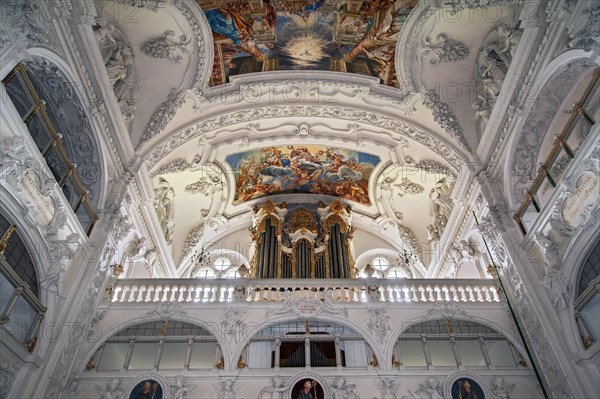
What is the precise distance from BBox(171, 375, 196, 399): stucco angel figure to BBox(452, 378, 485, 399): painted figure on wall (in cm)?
536

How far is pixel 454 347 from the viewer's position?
9.93m

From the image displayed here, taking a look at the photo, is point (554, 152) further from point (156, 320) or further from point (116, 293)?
point (116, 293)

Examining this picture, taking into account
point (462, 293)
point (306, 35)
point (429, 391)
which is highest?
point (306, 35)

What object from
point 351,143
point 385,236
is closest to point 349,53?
point 351,143

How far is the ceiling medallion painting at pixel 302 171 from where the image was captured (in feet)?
51.7

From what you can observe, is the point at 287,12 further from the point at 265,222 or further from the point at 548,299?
the point at 548,299

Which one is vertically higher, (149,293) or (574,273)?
(149,293)

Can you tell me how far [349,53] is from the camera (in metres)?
12.7

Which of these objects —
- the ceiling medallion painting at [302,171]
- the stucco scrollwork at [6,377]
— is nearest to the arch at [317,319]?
the stucco scrollwork at [6,377]

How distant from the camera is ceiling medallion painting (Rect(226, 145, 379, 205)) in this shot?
620 inches

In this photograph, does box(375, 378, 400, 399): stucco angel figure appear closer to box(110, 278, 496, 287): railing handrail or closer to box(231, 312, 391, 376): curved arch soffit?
box(231, 312, 391, 376): curved arch soffit

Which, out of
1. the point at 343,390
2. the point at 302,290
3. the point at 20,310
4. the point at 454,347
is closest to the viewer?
the point at 20,310

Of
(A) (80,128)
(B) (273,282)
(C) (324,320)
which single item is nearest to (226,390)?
(C) (324,320)

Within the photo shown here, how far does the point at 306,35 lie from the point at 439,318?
821 centimetres
